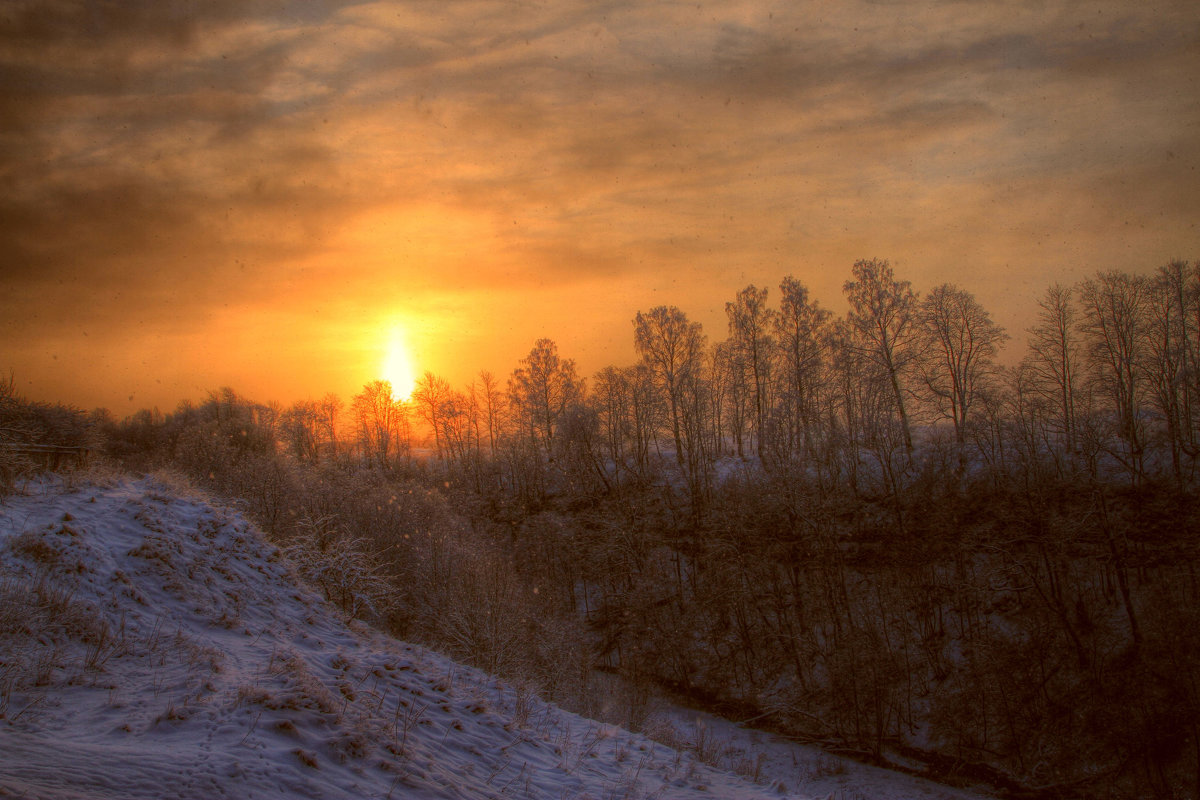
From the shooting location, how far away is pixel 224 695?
9273 millimetres

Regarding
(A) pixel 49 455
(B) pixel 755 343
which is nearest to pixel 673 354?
(B) pixel 755 343

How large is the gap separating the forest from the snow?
5.11 metres

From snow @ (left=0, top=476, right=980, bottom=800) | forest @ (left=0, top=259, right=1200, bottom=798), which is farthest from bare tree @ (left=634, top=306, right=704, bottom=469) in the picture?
snow @ (left=0, top=476, right=980, bottom=800)

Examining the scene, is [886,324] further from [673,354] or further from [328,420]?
[328,420]

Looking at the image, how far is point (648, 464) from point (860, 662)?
105 ft

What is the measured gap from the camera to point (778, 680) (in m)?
34.0

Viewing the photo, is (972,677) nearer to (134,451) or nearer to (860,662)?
(860,662)

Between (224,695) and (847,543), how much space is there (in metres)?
Result: 38.4

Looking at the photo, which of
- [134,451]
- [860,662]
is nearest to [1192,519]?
[860,662]

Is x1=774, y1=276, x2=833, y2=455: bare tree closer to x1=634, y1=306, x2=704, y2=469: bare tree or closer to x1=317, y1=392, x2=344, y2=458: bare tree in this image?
x1=634, y1=306, x2=704, y2=469: bare tree

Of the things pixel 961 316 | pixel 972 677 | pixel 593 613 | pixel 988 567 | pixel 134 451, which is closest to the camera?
pixel 972 677

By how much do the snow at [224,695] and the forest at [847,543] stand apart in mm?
5106

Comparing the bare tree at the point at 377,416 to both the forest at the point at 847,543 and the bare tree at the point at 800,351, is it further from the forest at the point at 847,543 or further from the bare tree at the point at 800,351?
the bare tree at the point at 800,351

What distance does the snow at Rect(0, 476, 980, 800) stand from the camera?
719 centimetres
